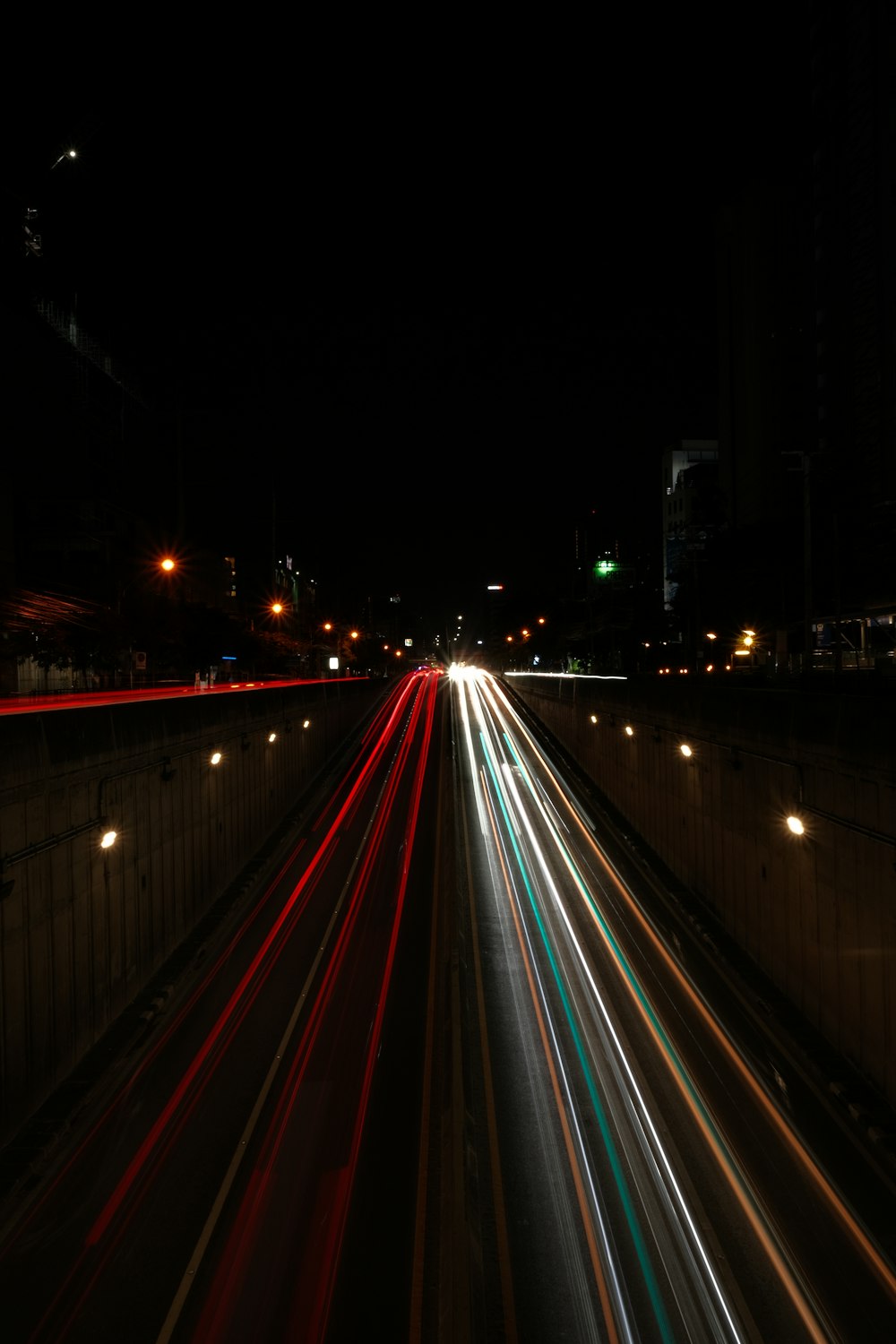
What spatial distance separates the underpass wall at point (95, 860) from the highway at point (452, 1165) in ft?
3.19

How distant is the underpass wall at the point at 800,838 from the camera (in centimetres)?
1184

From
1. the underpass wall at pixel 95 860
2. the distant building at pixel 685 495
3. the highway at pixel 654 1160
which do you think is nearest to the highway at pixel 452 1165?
the highway at pixel 654 1160

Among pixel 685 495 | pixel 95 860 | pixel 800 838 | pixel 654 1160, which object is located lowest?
pixel 654 1160

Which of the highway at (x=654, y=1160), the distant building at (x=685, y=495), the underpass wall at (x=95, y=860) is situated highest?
the distant building at (x=685, y=495)

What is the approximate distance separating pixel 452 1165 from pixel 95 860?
706 centimetres

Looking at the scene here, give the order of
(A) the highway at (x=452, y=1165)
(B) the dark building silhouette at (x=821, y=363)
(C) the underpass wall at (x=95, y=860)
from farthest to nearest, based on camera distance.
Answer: (B) the dark building silhouette at (x=821, y=363) < (C) the underpass wall at (x=95, y=860) < (A) the highway at (x=452, y=1165)

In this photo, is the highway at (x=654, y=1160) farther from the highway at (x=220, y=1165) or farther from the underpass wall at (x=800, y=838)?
the highway at (x=220, y=1165)

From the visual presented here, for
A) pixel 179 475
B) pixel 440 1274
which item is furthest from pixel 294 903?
pixel 179 475

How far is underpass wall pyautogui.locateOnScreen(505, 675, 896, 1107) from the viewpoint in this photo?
11836 mm

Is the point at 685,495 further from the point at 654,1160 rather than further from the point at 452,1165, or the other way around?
the point at 452,1165

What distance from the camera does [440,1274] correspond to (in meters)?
8.91

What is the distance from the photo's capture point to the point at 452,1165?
10828mm

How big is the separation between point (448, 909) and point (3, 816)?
12.6 metres

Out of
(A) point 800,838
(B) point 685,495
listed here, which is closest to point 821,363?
(B) point 685,495
